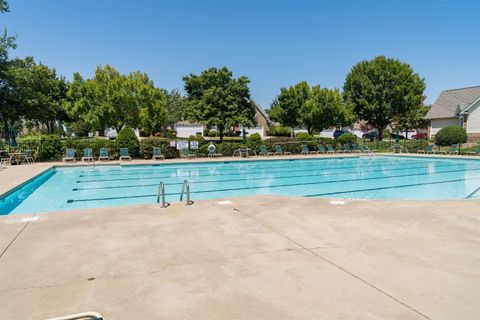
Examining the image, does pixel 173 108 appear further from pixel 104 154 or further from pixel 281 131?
pixel 104 154

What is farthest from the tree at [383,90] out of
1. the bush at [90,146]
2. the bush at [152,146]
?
the bush at [90,146]

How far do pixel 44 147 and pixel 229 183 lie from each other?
1301cm

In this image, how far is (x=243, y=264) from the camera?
439 centimetres

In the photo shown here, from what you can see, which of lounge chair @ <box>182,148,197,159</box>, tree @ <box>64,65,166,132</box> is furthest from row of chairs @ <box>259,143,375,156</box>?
tree @ <box>64,65,166,132</box>

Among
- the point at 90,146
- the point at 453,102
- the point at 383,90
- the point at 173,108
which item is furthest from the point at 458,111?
the point at 173,108

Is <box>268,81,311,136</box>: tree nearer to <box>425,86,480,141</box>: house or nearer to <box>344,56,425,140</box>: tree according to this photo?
<box>344,56,425,140</box>: tree

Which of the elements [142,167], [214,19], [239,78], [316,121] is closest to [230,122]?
[239,78]

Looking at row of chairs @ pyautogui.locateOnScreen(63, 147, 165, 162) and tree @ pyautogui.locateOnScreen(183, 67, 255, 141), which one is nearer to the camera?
row of chairs @ pyautogui.locateOnScreen(63, 147, 165, 162)

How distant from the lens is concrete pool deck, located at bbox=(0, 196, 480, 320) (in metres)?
3.31

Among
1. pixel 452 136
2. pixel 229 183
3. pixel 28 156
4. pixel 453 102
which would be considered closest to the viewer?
pixel 229 183

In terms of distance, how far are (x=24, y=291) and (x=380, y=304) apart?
3737 mm

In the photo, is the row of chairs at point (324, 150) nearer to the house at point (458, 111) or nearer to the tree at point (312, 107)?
the tree at point (312, 107)

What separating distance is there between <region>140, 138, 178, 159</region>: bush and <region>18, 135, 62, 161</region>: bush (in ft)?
16.4

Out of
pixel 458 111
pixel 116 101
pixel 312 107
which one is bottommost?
pixel 458 111
